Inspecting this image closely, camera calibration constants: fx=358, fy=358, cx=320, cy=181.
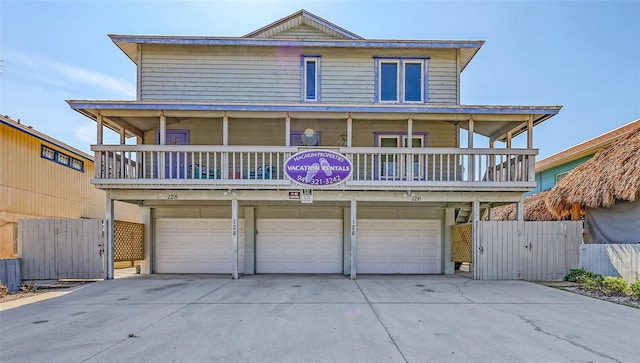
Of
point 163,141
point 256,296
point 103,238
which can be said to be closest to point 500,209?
point 256,296

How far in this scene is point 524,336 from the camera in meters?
5.31

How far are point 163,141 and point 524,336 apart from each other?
10.1 metres

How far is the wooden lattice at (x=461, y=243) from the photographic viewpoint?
11.2 metres

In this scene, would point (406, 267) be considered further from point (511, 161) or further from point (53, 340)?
point (53, 340)

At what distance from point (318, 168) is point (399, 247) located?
14.8 feet

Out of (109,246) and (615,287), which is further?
(109,246)

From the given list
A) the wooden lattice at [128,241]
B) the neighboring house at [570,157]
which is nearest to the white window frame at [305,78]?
the wooden lattice at [128,241]

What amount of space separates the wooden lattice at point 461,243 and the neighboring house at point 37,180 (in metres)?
14.7

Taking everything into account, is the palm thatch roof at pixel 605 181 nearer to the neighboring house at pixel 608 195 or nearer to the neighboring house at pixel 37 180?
the neighboring house at pixel 608 195

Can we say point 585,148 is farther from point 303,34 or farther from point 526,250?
point 303,34

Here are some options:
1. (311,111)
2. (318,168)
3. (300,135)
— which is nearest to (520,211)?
(318,168)

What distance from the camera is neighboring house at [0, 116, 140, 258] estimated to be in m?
12.5

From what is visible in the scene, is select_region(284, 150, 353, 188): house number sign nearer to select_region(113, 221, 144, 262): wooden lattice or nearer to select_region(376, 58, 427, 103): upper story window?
select_region(376, 58, 427, 103): upper story window

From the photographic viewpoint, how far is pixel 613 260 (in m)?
9.49
